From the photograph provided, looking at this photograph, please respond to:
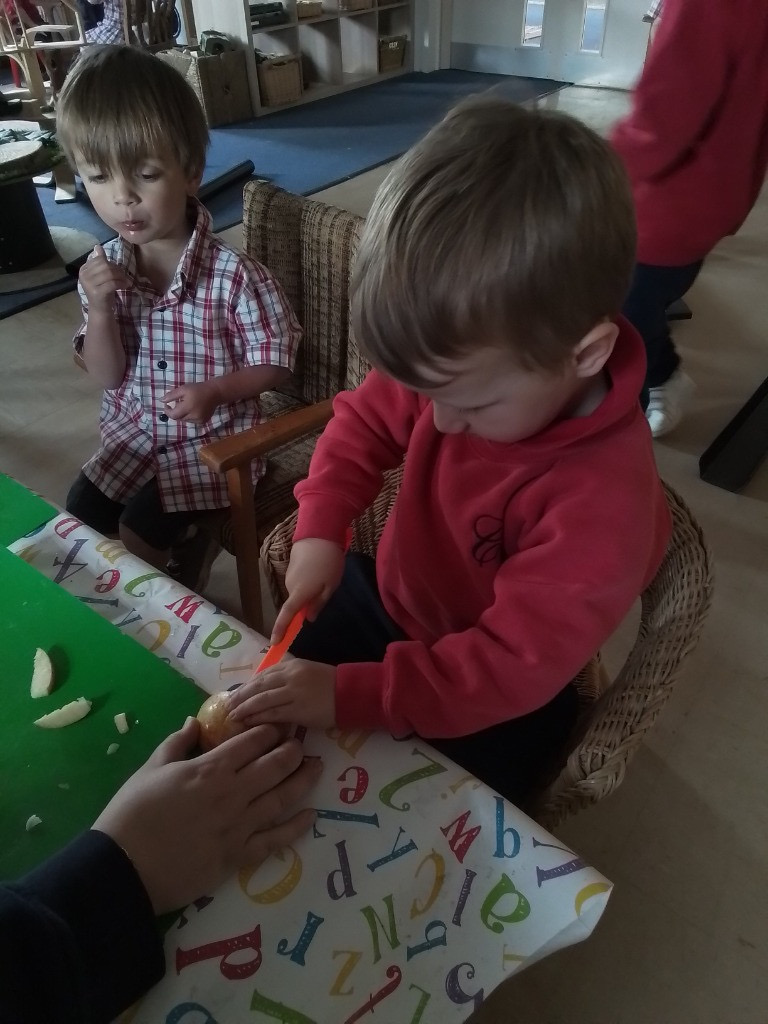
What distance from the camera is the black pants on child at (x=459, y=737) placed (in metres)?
0.83

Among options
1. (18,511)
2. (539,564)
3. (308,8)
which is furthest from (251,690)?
(308,8)

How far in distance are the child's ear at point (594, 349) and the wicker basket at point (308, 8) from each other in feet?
17.1

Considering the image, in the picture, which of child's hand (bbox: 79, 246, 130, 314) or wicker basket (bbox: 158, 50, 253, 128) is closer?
child's hand (bbox: 79, 246, 130, 314)

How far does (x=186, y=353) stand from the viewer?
1264mm

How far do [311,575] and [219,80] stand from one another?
457 cm

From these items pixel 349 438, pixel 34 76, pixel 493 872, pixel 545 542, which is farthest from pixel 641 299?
pixel 34 76

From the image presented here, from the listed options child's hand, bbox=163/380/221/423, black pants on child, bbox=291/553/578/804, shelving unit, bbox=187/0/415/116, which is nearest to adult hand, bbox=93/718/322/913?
black pants on child, bbox=291/553/578/804

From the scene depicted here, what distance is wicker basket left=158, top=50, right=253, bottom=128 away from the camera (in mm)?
4230

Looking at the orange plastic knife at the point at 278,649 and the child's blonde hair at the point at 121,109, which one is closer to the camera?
the orange plastic knife at the point at 278,649

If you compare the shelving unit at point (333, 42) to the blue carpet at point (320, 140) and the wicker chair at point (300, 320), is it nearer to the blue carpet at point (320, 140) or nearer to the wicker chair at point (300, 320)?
the blue carpet at point (320, 140)

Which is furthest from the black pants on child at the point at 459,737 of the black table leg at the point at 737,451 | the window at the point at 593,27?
the window at the point at 593,27

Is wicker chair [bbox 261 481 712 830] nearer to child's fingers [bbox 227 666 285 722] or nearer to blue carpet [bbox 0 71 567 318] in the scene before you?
child's fingers [bbox 227 666 285 722]

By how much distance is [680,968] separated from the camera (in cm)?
112

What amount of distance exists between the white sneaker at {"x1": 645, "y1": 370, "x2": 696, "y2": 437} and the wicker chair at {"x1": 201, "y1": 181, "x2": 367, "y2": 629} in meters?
1.06
